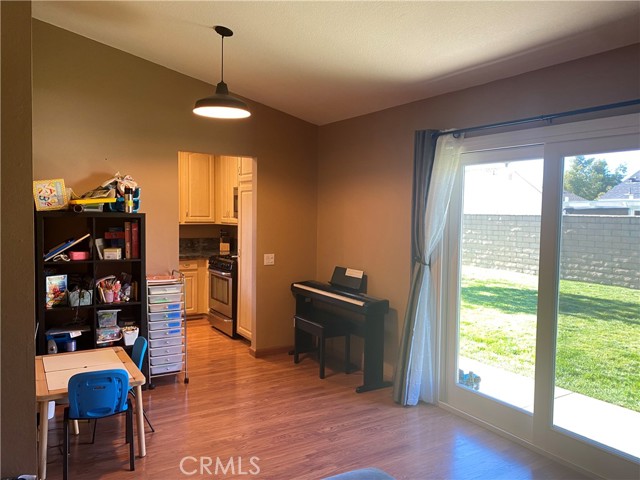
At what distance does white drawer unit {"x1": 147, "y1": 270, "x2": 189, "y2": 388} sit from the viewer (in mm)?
4445

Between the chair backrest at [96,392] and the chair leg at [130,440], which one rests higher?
the chair backrest at [96,392]

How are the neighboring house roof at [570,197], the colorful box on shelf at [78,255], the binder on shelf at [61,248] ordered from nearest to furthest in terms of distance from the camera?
the neighboring house roof at [570,197] → the binder on shelf at [61,248] → the colorful box on shelf at [78,255]

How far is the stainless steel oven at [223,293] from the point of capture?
603 cm

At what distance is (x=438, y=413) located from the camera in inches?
154

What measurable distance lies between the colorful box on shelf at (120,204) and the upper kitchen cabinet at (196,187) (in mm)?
2396

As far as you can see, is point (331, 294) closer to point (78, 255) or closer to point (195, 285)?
point (78, 255)

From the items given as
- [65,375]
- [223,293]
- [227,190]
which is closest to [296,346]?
[223,293]

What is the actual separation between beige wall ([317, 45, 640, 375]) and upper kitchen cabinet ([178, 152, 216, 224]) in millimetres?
1978

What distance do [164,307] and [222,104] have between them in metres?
2.15

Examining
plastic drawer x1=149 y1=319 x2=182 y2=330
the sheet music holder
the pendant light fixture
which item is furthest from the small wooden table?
the sheet music holder

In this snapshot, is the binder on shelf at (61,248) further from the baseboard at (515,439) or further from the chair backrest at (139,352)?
the baseboard at (515,439)

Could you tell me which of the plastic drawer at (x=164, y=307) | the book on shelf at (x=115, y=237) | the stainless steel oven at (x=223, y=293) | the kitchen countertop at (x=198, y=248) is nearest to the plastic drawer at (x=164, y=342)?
the plastic drawer at (x=164, y=307)

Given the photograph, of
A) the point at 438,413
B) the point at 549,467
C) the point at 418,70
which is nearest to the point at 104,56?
the point at 418,70

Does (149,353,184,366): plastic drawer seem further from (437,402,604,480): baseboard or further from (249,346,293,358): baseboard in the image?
(437,402,604,480): baseboard
